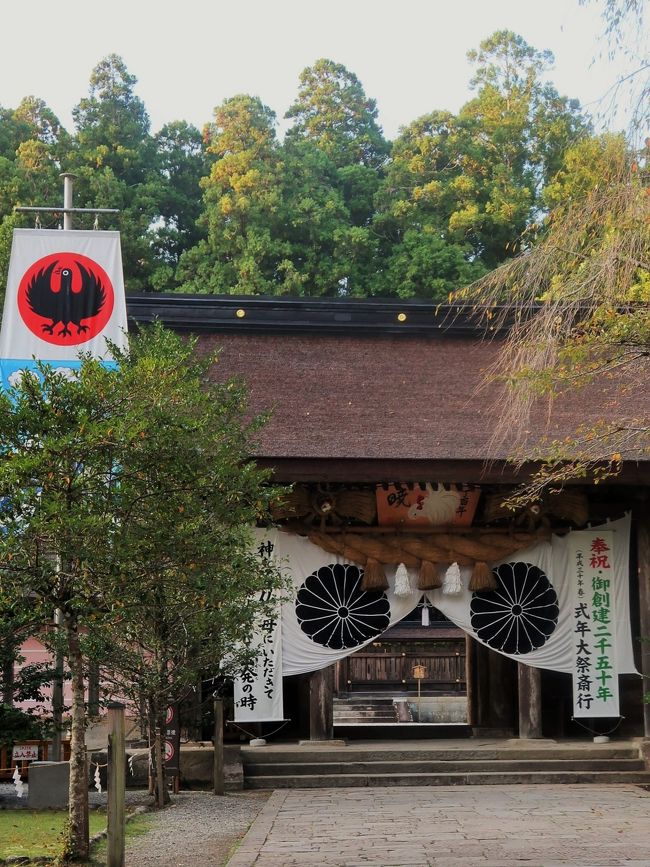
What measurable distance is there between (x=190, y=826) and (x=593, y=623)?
6105mm

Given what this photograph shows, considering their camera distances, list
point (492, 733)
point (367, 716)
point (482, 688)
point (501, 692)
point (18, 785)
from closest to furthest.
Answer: point (18, 785), point (492, 733), point (501, 692), point (482, 688), point (367, 716)

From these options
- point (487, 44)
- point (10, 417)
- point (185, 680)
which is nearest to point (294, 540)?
point (185, 680)

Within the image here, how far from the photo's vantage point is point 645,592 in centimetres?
1266

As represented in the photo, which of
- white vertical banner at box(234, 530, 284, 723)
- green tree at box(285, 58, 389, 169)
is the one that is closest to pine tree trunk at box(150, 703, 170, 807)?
white vertical banner at box(234, 530, 284, 723)

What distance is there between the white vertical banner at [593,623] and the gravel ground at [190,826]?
4143 mm

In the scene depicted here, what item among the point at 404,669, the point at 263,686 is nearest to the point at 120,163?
the point at 404,669

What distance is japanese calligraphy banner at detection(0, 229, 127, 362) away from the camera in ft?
37.7

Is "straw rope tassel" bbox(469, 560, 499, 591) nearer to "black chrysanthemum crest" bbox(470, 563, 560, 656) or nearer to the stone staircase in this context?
"black chrysanthemum crest" bbox(470, 563, 560, 656)

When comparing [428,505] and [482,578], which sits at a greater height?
[428,505]

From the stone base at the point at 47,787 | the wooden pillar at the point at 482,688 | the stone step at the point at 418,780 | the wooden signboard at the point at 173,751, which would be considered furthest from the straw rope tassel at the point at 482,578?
the stone base at the point at 47,787

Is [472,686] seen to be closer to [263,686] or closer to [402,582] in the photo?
[402,582]

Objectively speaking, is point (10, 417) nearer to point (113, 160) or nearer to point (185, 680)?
point (185, 680)

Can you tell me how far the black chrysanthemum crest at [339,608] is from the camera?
1279 cm

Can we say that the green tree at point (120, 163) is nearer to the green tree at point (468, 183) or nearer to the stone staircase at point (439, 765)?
the green tree at point (468, 183)
